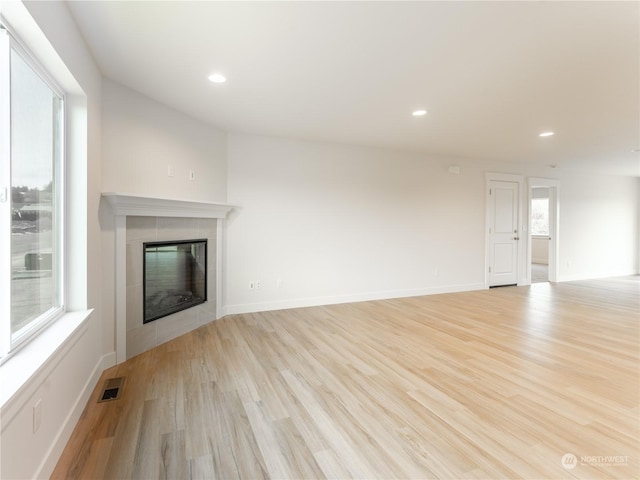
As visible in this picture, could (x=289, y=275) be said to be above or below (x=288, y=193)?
below

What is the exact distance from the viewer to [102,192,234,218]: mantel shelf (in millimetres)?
2572

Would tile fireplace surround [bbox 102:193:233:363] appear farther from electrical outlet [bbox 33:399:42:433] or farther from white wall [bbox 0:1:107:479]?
electrical outlet [bbox 33:399:42:433]

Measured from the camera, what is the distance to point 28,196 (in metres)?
1.65

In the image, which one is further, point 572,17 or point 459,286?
point 459,286

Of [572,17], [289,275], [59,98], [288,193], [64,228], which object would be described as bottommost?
[289,275]

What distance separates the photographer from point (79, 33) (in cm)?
200

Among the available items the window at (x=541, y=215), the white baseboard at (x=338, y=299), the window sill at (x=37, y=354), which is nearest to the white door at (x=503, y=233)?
the white baseboard at (x=338, y=299)

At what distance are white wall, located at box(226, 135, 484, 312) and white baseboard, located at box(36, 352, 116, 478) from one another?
6.14ft

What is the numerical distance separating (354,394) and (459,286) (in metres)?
4.34

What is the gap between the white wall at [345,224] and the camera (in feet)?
14.2

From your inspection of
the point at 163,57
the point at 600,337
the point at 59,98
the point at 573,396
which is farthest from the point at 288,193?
the point at 600,337

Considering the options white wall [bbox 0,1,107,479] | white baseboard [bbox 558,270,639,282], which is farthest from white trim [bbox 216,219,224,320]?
white baseboard [bbox 558,270,639,282]

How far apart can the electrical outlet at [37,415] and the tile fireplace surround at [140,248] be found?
4.36 feet

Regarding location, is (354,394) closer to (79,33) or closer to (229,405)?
(229,405)
